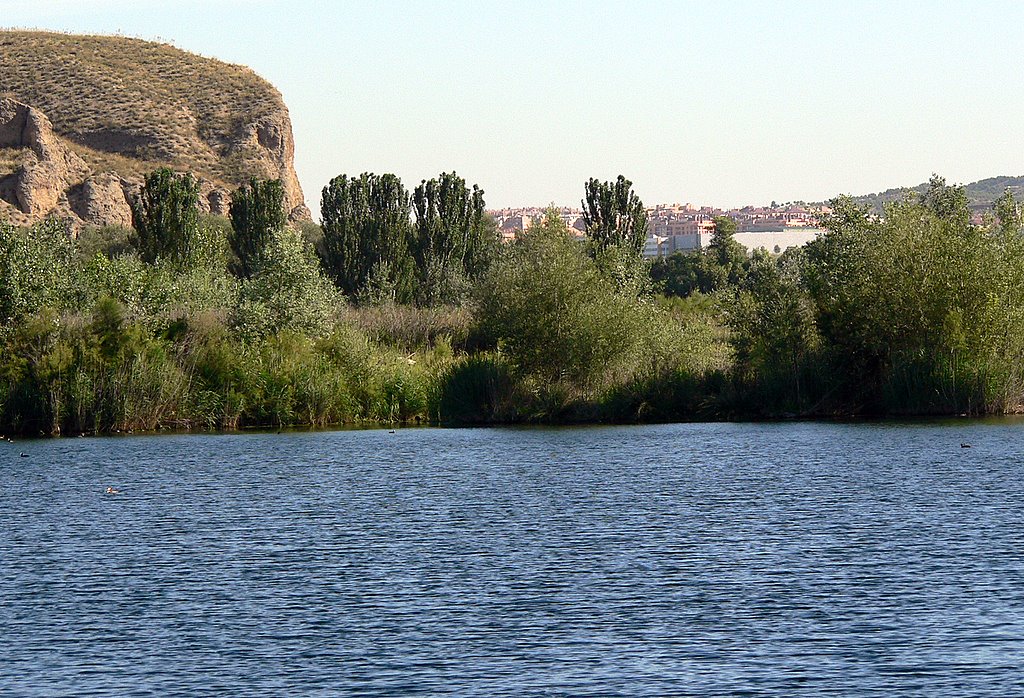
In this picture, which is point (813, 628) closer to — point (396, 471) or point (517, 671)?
point (517, 671)

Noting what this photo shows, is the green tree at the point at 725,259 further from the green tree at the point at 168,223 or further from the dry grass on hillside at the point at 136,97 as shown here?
the dry grass on hillside at the point at 136,97

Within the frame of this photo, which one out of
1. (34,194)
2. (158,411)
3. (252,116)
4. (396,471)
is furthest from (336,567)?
(252,116)

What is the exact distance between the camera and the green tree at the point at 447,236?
9856 cm

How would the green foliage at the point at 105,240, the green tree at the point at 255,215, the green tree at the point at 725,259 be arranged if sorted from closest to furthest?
the green tree at the point at 255,215
the green foliage at the point at 105,240
the green tree at the point at 725,259

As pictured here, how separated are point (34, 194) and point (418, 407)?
80.1 m

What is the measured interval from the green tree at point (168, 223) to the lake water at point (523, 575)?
4010 cm

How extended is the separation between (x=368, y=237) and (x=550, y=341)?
35.6 meters

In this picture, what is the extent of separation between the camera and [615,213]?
106 m

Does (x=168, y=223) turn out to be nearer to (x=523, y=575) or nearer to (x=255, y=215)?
(x=255, y=215)

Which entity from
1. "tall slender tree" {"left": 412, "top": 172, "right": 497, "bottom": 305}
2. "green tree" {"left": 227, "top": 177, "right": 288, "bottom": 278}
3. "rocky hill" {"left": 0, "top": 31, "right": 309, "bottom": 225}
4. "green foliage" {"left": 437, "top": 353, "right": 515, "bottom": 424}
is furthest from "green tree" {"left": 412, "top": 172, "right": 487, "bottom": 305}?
"rocky hill" {"left": 0, "top": 31, "right": 309, "bottom": 225}

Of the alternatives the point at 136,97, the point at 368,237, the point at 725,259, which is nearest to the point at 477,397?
the point at 368,237

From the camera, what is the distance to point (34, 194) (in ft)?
436

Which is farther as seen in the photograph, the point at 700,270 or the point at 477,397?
the point at 700,270

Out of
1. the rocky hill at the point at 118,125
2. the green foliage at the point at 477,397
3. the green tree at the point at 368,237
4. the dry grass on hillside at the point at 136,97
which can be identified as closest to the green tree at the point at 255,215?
the green tree at the point at 368,237
